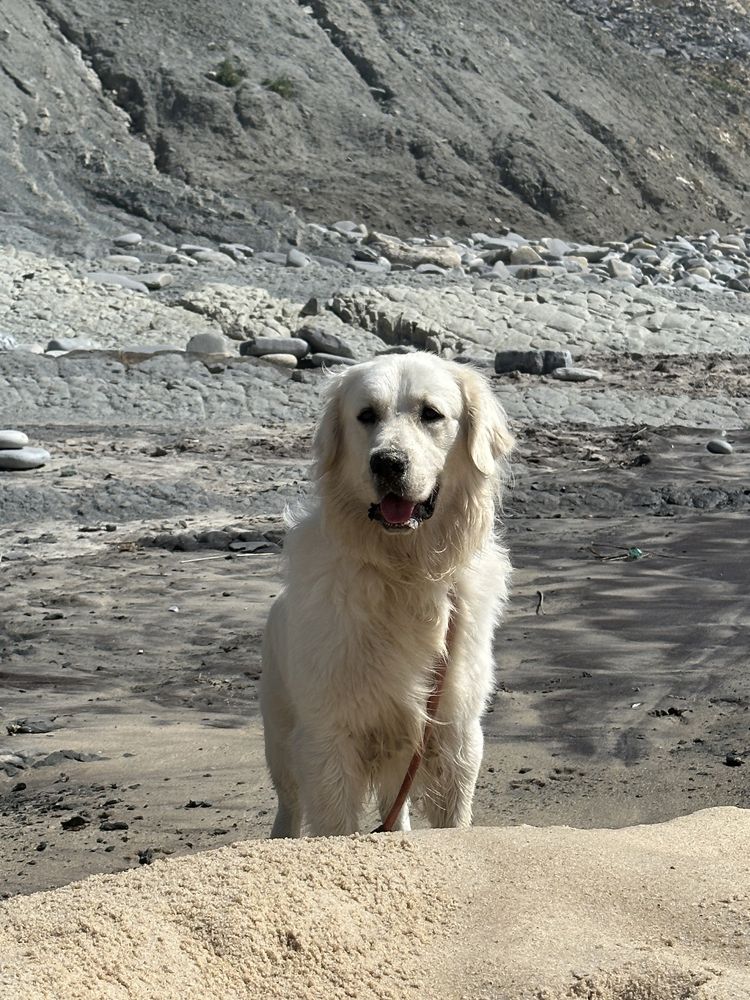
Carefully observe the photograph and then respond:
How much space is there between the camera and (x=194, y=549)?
980 cm

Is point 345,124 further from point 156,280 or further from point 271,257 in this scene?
point 156,280

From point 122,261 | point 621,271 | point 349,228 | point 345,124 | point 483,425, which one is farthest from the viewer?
point 345,124

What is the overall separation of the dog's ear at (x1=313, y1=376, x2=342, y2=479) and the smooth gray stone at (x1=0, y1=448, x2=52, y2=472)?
770cm

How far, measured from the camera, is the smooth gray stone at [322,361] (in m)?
16.8

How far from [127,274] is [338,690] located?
18.7m

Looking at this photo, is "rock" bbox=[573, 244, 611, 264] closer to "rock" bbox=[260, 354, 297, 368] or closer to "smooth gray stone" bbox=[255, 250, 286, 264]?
"smooth gray stone" bbox=[255, 250, 286, 264]

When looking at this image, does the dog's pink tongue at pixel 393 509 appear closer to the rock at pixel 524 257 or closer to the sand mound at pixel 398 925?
the sand mound at pixel 398 925

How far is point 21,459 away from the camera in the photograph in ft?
38.4

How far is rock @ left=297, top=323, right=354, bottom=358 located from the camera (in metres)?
17.5

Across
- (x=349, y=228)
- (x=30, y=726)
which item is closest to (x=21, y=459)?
(x=30, y=726)

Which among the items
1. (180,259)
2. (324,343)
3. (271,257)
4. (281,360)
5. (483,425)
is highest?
(271,257)

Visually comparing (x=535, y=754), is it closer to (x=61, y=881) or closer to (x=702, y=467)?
(x=61, y=881)

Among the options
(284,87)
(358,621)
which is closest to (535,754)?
(358,621)

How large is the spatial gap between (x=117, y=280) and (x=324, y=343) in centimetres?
506
